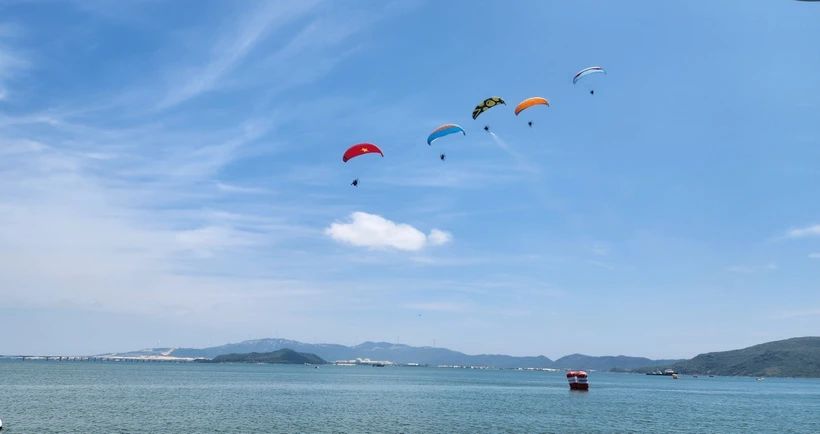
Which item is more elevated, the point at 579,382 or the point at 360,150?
the point at 360,150

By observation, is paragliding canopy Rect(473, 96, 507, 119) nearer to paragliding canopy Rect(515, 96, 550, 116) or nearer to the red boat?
paragliding canopy Rect(515, 96, 550, 116)

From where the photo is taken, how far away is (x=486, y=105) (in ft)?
228

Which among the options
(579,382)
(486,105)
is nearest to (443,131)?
(486,105)

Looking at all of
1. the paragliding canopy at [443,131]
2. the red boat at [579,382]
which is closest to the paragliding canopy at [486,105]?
the paragliding canopy at [443,131]

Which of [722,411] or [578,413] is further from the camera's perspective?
[722,411]

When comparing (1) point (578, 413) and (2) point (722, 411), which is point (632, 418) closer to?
(1) point (578, 413)

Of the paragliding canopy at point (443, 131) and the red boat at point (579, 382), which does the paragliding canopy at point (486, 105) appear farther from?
the red boat at point (579, 382)

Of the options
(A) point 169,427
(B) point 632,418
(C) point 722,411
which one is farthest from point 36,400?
Result: (C) point 722,411

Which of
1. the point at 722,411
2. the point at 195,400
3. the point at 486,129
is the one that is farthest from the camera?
the point at 722,411

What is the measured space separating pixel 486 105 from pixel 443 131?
6.34 metres

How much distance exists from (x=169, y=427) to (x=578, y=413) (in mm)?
57923

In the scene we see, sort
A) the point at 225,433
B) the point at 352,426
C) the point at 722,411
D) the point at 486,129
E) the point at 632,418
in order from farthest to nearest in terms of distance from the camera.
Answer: the point at 722,411
the point at 632,418
the point at 486,129
the point at 352,426
the point at 225,433

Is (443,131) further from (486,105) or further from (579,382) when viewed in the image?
(579,382)

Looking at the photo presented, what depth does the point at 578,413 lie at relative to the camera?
83.7m
